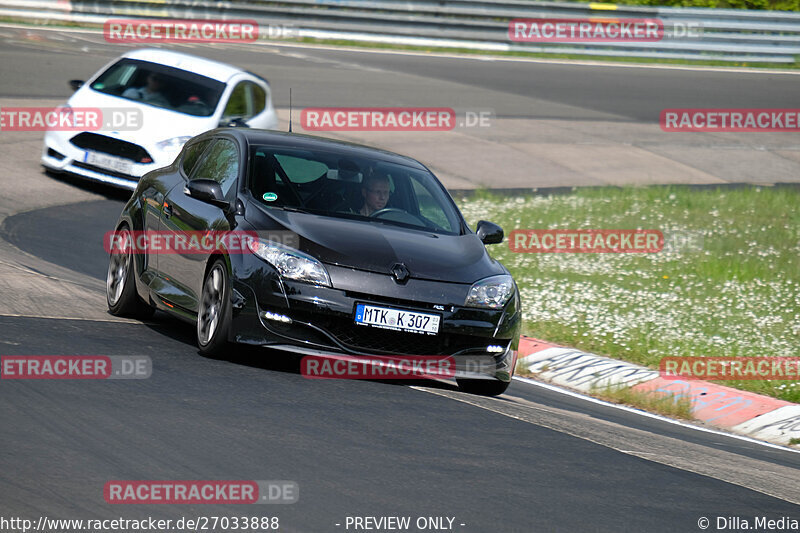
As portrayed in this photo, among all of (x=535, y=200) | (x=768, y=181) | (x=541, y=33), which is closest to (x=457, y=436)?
(x=535, y=200)

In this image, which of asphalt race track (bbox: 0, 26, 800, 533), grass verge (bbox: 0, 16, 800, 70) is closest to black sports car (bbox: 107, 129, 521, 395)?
asphalt race track (bbox: 0, 26, 800, 533)

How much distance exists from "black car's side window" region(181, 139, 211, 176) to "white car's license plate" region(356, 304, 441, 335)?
7.90ft

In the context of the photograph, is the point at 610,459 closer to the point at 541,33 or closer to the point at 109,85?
the point at 109,85

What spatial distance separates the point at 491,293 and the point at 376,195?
1242mm

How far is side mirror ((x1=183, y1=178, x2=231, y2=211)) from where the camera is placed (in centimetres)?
815

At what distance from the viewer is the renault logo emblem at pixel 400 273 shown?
752 centimetres

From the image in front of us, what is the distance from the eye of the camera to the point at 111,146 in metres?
15.0

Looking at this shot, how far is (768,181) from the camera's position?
68.0 feet

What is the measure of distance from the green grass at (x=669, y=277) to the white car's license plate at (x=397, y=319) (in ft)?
9.68

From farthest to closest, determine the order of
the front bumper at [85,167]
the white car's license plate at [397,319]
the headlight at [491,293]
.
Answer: the front bumper at [85,167] → the headlight at [491,293] → the white car's license plate at [397,319]

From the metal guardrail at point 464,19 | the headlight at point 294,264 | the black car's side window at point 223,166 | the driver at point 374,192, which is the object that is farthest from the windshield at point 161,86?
the metal guardrail at point 464,19

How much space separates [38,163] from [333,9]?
15.2 metres

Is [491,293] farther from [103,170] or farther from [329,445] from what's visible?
[103,170]

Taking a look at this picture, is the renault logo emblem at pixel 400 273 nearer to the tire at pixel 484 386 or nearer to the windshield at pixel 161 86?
the tire at pixel 484 386
